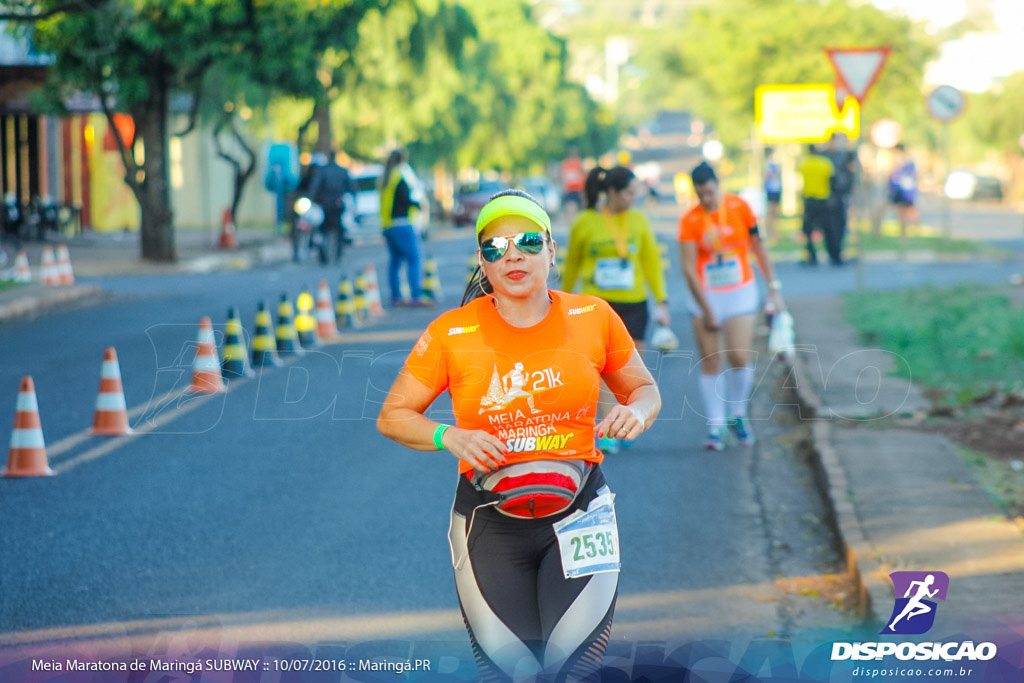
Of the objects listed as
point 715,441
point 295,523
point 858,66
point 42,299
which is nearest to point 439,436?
point 295,523

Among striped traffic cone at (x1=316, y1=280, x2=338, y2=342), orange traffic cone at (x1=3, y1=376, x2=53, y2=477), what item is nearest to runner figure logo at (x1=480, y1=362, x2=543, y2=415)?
orange traffic cone at (x1=3, y1=376, x2=53, y2=477)

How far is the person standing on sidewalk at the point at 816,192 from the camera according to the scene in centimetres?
2562

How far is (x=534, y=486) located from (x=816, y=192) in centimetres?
2243

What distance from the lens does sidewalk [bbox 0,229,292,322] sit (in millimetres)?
21031

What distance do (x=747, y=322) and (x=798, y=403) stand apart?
256cm

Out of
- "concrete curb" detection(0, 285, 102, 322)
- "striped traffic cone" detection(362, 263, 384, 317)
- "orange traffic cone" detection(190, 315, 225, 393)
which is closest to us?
"orange traffic cone" detection(190, 315, 225, 393)

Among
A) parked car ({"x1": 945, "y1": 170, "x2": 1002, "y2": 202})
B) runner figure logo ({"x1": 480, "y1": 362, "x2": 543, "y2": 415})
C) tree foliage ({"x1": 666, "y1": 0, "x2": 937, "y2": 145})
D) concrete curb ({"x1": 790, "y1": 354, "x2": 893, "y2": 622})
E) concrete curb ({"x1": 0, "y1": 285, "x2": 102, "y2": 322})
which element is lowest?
parked car ({"x1": 945, "y1": 170, "x2": 1002, "y2": 202})

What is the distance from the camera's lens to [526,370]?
13.5 feet

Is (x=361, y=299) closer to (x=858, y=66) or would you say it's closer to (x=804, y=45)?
(x=858, y=66)

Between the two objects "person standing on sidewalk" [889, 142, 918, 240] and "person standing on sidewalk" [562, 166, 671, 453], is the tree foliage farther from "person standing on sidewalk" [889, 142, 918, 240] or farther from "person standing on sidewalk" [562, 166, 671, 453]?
"person standing on sidewalk" [562, 166, 671, 453]

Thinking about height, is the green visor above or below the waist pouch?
above

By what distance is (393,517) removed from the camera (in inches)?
329

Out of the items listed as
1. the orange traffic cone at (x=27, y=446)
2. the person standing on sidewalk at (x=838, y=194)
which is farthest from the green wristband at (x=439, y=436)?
the person standing on sidewalk at (x=838, y=194)

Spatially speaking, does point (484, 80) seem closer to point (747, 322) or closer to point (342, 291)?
point (342, 291)
